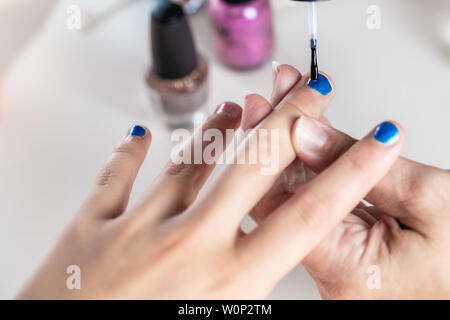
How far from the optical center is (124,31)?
Result: 36.4 inches

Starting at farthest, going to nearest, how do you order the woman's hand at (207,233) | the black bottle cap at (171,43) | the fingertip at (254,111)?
1. the black bottle cap at (171,43)
2. the fingertip at (254,111)
3. the woman's hand at (207,233)

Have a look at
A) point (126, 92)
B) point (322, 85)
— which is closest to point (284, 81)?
point (322, 85)

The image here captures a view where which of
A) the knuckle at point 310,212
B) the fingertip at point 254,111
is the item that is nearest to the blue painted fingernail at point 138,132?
the fingertip at point 254,111

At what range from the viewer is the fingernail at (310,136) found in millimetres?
551

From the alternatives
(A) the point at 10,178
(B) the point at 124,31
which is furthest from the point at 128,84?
(A) the point at 10,178

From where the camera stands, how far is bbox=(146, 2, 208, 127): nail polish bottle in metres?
0.72

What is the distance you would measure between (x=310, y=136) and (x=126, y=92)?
42cm

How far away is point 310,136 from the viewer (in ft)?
1.83

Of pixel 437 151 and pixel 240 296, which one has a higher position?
pixel 240 296

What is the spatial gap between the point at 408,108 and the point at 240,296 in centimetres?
46

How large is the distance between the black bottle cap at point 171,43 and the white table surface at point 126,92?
0.32 ft

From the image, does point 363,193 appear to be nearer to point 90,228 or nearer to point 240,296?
point 240,296

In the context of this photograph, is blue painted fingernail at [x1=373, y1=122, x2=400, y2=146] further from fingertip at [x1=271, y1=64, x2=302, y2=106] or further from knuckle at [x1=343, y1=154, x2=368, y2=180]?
fingertip at [x1=271, y1=64, x2=302, y2=106]

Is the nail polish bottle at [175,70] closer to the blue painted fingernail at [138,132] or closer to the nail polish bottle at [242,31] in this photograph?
the nail polish bottle at [242,31]
